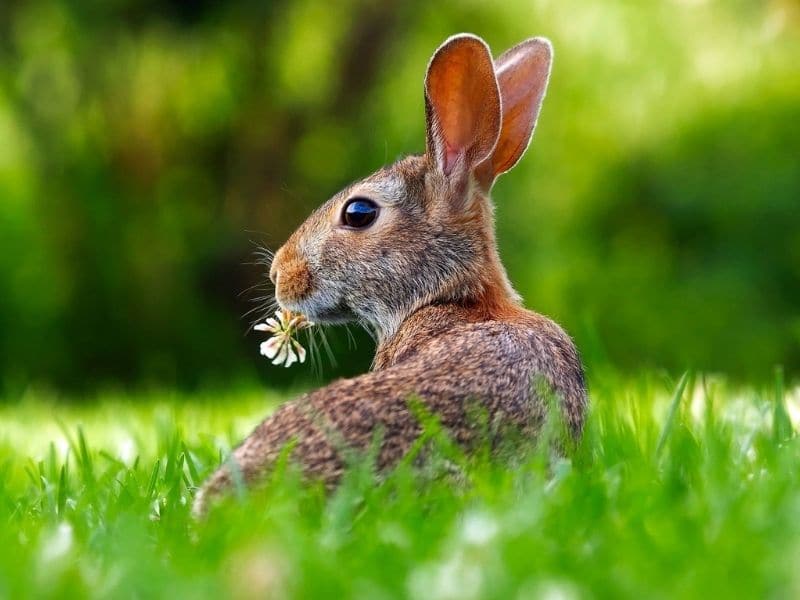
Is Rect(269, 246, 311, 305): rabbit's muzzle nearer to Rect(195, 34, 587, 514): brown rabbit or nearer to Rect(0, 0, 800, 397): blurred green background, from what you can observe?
Rect(195, 34, 587, 514): brown rabbit

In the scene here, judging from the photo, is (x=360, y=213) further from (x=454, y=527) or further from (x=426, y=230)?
(x=454, y=527)

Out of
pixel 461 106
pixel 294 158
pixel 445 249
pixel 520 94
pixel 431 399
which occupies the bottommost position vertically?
pixel 431 399

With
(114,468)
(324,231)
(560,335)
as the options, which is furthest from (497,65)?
(114,468)

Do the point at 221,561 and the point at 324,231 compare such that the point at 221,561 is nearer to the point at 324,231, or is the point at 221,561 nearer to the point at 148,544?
the point at 148,544

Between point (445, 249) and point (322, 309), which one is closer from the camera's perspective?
point (445, 249)

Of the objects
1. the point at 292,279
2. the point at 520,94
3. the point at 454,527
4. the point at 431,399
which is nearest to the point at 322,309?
the point at 292,279

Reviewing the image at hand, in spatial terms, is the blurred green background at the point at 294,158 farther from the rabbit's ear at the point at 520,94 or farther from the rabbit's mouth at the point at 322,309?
the rabbit's mouth at the point at 322,309
